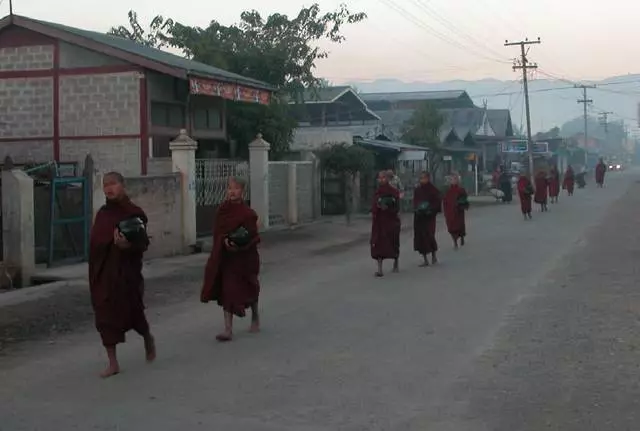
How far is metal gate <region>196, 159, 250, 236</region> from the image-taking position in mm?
19047

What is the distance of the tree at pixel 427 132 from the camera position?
41062 millimetres

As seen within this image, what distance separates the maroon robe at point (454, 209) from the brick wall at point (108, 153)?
21.1 ft

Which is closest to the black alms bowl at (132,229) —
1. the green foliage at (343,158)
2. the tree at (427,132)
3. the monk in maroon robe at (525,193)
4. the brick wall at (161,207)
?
the brick wall at (161,207)

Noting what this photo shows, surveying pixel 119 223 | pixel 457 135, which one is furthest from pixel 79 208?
pixel 457 135

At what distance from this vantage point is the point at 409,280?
1284 centimetres

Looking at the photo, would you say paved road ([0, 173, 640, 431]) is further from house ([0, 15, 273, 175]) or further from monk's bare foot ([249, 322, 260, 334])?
house ([0, 15, 273, 175])

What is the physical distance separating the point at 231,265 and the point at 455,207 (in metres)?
9.46

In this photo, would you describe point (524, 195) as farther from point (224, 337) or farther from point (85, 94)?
point (224, 337)

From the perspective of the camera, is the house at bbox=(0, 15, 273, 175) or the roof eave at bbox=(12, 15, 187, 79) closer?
the roof eave at bbox=(12, 15, 187, 79)

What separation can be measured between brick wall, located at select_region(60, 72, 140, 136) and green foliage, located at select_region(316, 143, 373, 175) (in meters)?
8.76

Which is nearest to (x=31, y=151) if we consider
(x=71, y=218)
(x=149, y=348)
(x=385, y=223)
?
(x=71, y=218)

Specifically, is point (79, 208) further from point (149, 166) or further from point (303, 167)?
point (303, 167)

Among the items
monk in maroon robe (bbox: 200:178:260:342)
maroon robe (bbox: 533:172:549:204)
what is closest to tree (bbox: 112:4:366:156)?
maroon robe (bbox: 533:172:549:204)

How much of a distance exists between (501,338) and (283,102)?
1864cm
